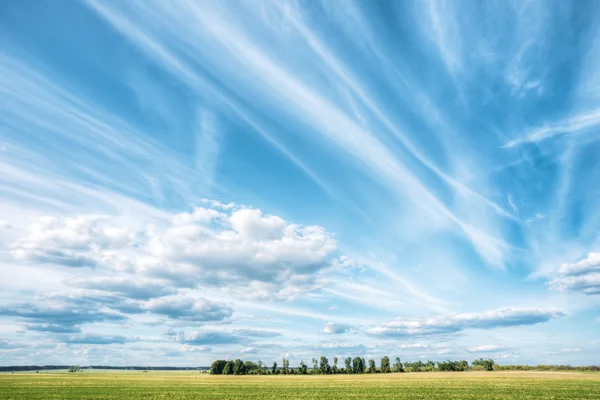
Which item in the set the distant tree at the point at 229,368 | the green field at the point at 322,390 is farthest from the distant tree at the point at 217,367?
the green field at the point at 322,390

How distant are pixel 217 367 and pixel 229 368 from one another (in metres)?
8.78

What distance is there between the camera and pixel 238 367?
191 m

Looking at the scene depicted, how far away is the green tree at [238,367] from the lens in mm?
190100

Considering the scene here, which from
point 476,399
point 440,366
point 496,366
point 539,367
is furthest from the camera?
point 440,366

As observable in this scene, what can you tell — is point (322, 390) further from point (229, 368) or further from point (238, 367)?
point (229, 368)

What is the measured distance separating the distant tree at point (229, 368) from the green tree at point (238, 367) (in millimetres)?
1832

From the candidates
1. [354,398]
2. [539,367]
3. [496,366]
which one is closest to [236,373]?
[496,366]

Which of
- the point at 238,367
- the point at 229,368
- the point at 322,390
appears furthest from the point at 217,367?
the point at 322,390

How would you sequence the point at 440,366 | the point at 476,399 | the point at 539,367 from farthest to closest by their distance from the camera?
the point at 440,366 < the point at 539,367 < the point at 476,399

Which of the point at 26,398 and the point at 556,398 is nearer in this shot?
the point at 556,398

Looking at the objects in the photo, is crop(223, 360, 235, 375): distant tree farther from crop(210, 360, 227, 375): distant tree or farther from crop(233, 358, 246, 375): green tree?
crop(210, 360, 227, 375): distant tree

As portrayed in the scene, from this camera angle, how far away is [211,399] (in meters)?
44.9

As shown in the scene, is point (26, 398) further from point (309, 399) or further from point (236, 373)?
point (236, 373)

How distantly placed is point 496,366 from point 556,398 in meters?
170
